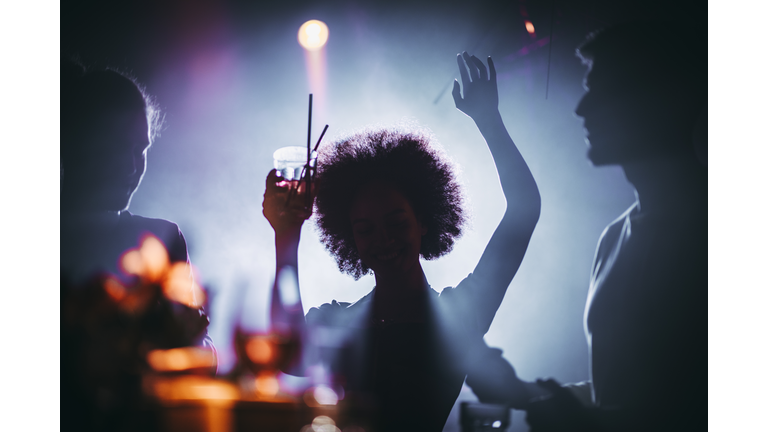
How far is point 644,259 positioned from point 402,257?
72 cm

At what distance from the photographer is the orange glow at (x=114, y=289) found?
1.35 metres

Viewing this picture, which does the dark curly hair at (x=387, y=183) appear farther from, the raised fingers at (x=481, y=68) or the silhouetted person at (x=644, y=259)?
the silhouetted person at (x=644, y=259)

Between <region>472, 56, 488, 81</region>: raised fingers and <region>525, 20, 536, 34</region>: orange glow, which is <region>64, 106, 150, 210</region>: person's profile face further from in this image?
<region>525, 20, 536, 34</region>: orange glow

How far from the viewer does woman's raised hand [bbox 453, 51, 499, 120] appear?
4.51ft

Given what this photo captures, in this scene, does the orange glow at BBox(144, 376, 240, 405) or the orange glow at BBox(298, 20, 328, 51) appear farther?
the orange glow at BBox(298, 20, 328, 51)

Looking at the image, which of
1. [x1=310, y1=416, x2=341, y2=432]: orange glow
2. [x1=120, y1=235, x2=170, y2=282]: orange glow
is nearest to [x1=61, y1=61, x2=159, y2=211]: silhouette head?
[x1=120, y1=235, x2=170, y2=282]: orange glow

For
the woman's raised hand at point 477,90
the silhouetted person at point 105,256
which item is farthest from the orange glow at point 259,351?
the woman's raised hand at point 477,90

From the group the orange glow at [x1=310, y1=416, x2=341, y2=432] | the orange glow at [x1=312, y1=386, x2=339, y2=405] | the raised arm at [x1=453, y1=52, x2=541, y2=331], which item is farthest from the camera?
the raised arm at [x1=453, y1=52, x2=541, y2=331]

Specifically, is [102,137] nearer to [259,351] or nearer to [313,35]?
[313,35]

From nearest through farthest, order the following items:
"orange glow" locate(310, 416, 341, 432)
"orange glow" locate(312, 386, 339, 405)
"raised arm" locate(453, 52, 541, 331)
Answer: "orange glow" locate(310, 416, 341, 432), "orange glow" locate(312, 386, 339, 405), "raised arm" locate(453, 52, 541, 331)
